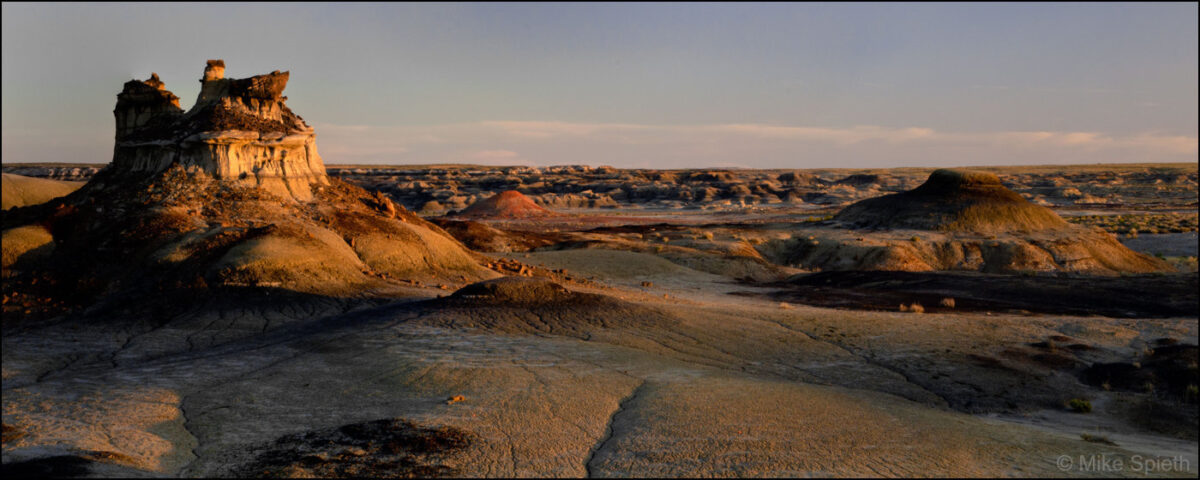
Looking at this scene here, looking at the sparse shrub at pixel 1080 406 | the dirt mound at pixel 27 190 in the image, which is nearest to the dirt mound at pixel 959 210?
the sparse shrub at pixel 1080 406

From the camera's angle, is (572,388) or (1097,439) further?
(572,388)

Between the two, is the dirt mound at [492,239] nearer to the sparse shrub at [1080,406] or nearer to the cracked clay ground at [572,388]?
the cracked clay ground at [572,388]

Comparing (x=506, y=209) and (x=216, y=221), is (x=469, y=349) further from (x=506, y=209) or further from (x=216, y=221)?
(x=506, y=209)

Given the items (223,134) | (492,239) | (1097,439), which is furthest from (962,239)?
(223,134)

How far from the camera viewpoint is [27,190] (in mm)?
33406

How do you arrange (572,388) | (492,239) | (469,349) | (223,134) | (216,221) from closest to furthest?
(572,388) → (469,349) → (216,221) → (223,134) → (492,239)

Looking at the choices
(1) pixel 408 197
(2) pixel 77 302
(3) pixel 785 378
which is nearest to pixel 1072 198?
(1) pixel 408 197

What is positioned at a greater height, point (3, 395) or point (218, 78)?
point (218, 78)

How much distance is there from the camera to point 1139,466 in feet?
26.6

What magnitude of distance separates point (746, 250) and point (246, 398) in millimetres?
33095

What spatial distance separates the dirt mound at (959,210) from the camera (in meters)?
43.1

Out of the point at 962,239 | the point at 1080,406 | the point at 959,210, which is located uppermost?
the point at 959,210

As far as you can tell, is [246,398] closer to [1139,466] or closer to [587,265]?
[1139,466]

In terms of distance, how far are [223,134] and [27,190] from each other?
17244mm
